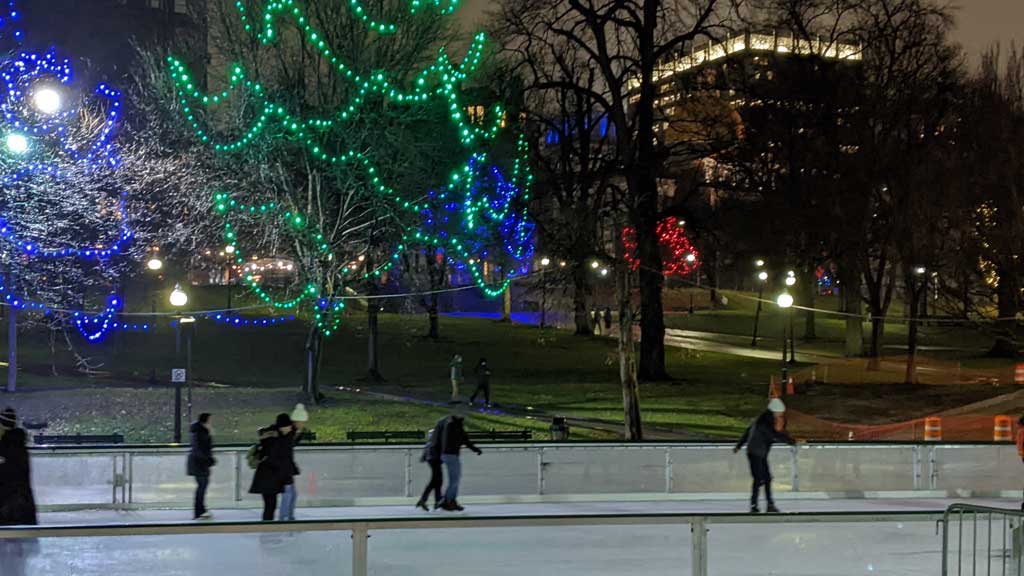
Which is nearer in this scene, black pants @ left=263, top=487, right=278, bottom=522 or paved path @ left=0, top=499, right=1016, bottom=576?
paved path @ left=0, top=499, right=1016, bottom=576

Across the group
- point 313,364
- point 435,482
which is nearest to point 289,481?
point 435,482

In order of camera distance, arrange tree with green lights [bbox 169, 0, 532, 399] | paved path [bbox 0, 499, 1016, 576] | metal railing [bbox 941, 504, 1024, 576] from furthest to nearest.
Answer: tree with green lights [bbox 169, 0, 532, 399]
metal railing [bbox 941, 504, 1024, 576]
paved path [bbox 0, 499, 1016, 576]

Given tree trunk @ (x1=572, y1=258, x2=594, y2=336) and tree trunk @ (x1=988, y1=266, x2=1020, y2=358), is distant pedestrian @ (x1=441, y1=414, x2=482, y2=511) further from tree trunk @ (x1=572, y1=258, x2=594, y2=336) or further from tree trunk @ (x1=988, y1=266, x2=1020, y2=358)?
tree trunk @ (x1=988, y1=266, x2=1020, y2=358)

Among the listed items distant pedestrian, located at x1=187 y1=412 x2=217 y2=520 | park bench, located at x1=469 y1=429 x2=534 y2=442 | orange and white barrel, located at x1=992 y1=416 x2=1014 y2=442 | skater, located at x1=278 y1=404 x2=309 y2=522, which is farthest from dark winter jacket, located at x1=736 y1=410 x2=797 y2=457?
orange and white barrel, located at x1=992 y1=416 x2=1014 y2=442

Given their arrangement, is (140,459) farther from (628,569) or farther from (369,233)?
(369,233)

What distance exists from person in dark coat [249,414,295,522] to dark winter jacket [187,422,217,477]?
138 cm

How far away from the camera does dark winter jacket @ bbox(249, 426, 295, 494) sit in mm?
11016

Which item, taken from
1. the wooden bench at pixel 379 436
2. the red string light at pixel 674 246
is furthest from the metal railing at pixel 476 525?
the red string light at pixel 674 246

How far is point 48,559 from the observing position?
263 inches

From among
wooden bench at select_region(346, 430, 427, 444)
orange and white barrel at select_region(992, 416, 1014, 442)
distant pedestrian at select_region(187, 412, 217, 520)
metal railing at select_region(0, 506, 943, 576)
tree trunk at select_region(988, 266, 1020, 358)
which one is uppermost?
tree trunk at select_region(988, 266, 1020, 358)

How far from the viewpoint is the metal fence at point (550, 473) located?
1337 cm

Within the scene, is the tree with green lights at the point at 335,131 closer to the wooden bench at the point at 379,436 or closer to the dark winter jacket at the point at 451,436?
the wooden bench at the point at 379,436

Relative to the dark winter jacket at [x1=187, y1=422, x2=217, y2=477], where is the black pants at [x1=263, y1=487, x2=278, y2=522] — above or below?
below

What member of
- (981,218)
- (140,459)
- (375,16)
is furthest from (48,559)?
(981,218)
